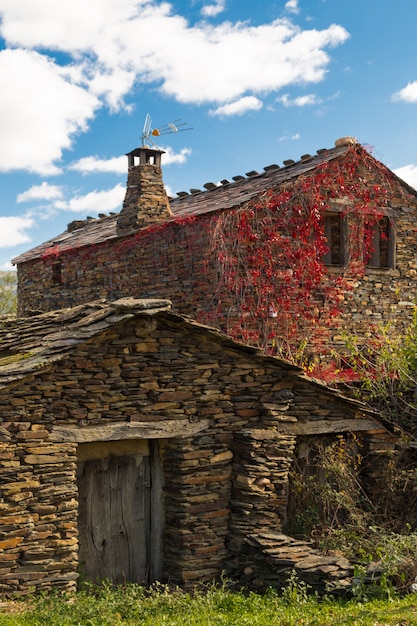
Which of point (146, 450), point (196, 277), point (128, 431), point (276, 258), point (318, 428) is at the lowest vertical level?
point (146, 450)

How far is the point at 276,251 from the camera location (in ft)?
43.5

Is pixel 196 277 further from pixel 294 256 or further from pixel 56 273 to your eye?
pixel 56 273

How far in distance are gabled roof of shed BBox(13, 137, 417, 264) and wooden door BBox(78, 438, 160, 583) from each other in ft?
18.8

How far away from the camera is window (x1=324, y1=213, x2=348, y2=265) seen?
1431cm

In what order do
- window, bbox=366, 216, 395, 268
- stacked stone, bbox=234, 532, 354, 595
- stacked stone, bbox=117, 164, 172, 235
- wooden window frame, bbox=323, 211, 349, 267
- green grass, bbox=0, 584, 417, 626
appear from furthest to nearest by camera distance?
1. stacked stone, bbox=117, 164, 172, 235
2. window, bbox=366, 216, 395, 268
3. wooden window frame, bbox=323, 211, 349, 267
4. stacked stone, bbox=234, 532, 354, 595
5. green grass, bbox=0, 584, 417, 626

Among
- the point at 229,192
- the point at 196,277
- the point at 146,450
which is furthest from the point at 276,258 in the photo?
the point at 146,450

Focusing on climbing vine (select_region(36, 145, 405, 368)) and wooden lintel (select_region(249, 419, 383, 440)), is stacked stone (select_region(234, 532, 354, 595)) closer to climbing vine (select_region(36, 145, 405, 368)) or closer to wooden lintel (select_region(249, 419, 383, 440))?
wooden lintel (select_region(249, 419, 383, 440))

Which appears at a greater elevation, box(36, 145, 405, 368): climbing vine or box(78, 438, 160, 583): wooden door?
box(36, 145, 405, 368): climbing vine

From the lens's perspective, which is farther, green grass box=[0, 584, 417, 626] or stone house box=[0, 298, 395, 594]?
stone house box=[0, 298, 395, 594]

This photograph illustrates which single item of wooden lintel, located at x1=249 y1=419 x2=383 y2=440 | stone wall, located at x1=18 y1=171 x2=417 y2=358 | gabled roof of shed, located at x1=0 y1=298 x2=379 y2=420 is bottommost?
wooden lintel, located at x1=249 y1=419 x2=383 y2=440

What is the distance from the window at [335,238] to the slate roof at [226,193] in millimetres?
1205

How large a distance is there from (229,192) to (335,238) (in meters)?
2.53

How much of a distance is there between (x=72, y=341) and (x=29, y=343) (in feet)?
3.32

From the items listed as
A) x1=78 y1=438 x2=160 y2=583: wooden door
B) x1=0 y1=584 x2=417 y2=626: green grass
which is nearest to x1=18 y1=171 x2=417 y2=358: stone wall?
x1=78 y1=438 x2=160 y2=583: wooden door
